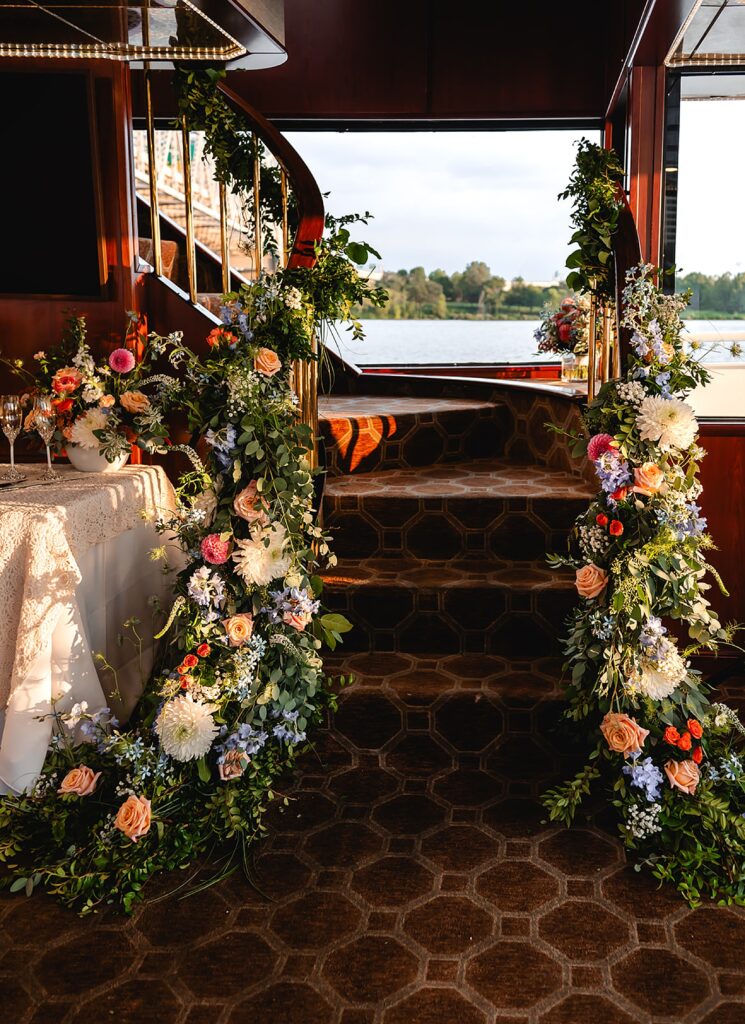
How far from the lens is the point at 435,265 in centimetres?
679

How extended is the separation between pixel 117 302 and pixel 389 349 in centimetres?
316

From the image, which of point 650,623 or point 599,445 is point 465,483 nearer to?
point 599,445

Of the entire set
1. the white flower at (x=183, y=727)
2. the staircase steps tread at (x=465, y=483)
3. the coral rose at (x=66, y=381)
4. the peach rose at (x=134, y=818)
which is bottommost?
the peach rose at (x=134, y=818)

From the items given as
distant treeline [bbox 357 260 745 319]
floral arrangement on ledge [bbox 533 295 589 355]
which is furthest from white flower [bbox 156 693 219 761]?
distant treeline [bbox 357 260 745 319]

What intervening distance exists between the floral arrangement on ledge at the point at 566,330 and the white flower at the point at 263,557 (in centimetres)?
333

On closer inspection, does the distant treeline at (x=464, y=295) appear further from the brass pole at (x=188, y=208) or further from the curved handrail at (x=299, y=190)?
the curved handrail at (x=299, y=190)

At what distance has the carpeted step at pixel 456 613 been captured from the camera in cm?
349

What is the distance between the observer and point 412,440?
15.8 ft

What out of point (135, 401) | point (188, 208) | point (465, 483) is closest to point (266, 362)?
point (135, 401)

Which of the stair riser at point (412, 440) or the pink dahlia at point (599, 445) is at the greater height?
the pink dahlia at point (599, 445)

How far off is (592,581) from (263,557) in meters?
0.94

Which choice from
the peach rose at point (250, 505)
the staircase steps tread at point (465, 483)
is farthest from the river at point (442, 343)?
the peach rose at point (250, 505)

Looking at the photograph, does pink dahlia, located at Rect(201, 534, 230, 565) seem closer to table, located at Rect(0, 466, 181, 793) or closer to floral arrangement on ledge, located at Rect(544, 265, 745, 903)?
table, located at Rect(0, 466, 181, 793)

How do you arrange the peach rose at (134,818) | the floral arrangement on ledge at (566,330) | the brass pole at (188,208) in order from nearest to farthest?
the peach rose at (134,818) → the brass pole at (188,208) → the floral arrangement on ledge at (566,330)
